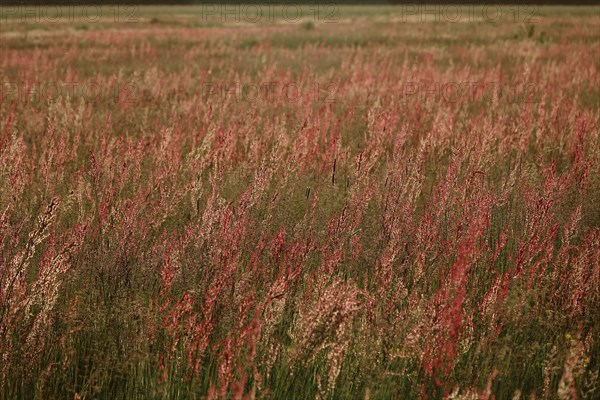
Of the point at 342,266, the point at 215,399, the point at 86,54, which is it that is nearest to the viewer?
the point at 215,399

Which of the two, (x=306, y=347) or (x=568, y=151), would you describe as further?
(x=568, y=151)

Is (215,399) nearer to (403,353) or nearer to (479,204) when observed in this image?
(403,353)

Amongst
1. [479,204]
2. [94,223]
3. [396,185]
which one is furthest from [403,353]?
[94,223]

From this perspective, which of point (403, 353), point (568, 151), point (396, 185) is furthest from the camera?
point (568, 151)

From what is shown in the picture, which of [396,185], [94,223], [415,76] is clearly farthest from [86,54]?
[396,185]

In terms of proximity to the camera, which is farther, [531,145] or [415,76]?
[415,76]

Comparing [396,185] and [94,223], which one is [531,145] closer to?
[396,185]

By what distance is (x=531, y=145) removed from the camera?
242 inches

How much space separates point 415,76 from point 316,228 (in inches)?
235

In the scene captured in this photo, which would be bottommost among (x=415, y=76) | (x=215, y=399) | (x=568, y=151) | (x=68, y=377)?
(x=68, y=377)

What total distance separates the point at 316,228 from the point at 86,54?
46.7 feet

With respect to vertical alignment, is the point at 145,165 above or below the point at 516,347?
above

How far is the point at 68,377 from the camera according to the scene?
2.52 metres

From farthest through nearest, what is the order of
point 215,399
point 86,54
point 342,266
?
point 86,54, point 342,266, point 215,399
